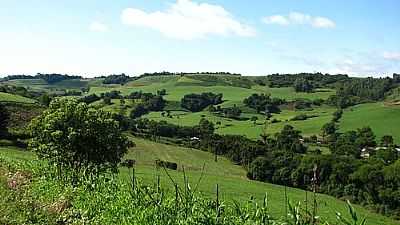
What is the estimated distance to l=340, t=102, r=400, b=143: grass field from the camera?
135875 mm

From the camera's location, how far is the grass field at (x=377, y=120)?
13588cm

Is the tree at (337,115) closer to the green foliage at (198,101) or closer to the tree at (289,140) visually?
the tree at (289,140)

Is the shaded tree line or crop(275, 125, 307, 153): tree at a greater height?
the shaded tree line

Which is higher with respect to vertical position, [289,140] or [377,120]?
[377,120]

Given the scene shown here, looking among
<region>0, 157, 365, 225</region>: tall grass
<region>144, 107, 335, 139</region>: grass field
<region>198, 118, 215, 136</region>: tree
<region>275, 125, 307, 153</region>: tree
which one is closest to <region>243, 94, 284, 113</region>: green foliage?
<region>144, 107, 335, 139</region>: grass field

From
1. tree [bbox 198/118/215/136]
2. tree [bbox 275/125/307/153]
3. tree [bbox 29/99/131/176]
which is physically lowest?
tree [bbox 275/125/307/153]

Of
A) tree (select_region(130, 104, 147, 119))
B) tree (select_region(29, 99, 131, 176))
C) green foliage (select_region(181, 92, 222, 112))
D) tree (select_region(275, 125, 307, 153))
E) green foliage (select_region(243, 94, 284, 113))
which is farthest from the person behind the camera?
green foliage (select_region(181, 92, 222, 112))

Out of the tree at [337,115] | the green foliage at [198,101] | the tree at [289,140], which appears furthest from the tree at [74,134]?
the green foliage at [198,101]

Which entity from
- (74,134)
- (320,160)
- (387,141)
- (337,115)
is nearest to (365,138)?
(387,141)

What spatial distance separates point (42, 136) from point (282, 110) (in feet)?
494

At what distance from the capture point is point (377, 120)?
144000 millimetres

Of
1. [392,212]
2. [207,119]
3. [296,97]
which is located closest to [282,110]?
[296,97]

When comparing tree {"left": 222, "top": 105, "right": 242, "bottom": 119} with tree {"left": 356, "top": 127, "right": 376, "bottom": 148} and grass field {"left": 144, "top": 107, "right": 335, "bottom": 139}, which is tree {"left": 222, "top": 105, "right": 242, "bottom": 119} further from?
tree {"left": 356, "top": 127, "right": 376, "bottom": 148}

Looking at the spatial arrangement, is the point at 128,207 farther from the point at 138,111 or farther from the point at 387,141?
the point at 138,111
